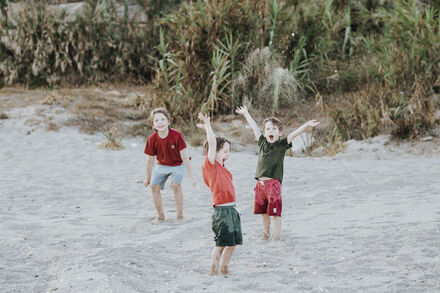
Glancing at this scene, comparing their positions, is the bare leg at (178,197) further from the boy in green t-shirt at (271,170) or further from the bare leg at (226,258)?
the bare leg at (226,258)

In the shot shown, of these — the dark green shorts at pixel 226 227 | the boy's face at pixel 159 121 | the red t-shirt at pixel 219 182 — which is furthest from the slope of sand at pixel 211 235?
the boy's face at pixel 159 121

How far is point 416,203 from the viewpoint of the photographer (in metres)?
6.09

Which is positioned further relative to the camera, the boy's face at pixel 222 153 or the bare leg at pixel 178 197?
the bare leg at pixel 178 197

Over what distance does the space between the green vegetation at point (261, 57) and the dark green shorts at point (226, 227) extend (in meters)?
6.47

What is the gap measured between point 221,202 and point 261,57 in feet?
25.8

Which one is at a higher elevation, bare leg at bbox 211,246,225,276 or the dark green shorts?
the dark green shorts

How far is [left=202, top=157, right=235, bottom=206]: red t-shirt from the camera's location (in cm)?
415

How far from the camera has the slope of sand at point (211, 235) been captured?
409cm

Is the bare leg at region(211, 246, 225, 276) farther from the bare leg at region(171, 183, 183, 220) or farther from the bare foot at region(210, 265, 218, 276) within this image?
the bare leg at region(171, 183, 183, 220)

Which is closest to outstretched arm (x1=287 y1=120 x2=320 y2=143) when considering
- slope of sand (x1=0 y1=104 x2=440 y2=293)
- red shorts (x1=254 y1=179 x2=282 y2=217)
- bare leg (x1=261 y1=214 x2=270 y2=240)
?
red shorts (x1=254 y1=179 x2=282 y2=217)

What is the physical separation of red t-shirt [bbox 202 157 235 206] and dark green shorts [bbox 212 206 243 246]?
66 mm

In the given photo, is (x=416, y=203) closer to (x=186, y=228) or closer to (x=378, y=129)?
(x=186, y=228)

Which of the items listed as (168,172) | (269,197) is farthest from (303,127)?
(168,172)

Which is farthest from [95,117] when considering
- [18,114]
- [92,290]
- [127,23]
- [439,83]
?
[92,290]
